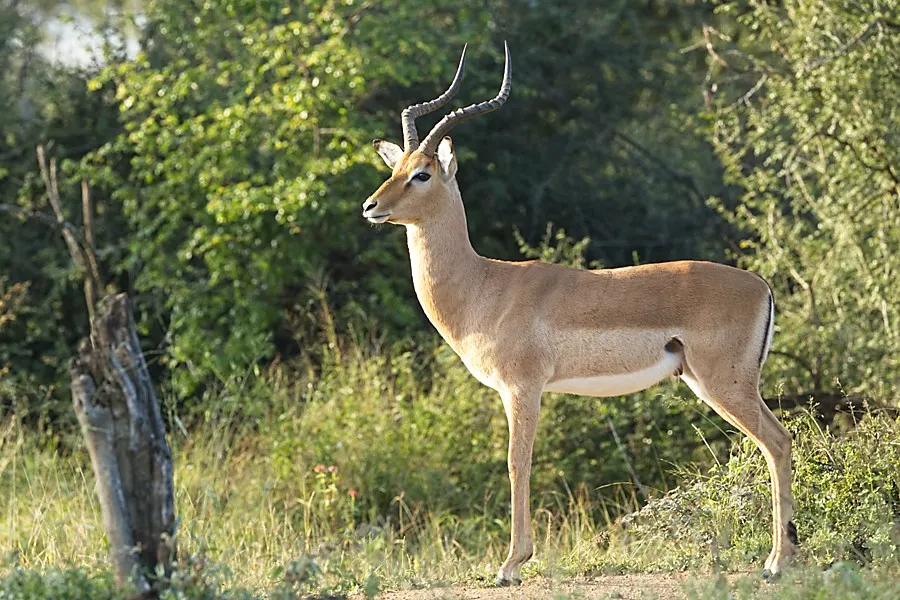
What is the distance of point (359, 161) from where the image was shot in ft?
34.5

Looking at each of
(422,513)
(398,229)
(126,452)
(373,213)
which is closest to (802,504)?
(373,213)

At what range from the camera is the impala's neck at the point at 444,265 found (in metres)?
6.30

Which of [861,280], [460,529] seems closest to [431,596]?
[460,529]

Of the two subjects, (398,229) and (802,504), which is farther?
(398,229)

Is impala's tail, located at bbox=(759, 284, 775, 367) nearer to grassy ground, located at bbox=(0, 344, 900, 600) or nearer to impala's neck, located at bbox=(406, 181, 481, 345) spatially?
grassy ground, located at bbox=(0, 344, 900, 600)

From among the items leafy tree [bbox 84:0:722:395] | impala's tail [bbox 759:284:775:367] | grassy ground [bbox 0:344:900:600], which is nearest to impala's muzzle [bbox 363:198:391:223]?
grassy ground [bbox 0:344:900:600]

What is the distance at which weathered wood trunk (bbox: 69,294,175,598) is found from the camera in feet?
14.5

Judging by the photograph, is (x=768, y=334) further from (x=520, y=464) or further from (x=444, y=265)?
(x=444, y=265)

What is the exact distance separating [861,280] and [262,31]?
→ 5.57 meters

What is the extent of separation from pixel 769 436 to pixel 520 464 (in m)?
1.19

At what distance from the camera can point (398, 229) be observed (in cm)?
1223

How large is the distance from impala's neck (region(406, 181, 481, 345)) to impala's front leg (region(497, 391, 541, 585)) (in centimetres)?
52

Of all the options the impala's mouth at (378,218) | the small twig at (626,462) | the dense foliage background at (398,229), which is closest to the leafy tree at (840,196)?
the dense foliage background at (398,229)

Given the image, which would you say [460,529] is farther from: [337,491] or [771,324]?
[771,324]
